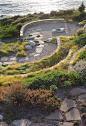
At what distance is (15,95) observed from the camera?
15.0ft

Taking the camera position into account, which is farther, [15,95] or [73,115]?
[15,95]

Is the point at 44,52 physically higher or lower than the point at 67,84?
higher

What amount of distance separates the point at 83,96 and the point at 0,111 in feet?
8.44

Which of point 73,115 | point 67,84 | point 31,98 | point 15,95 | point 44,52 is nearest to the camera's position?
point 73,115

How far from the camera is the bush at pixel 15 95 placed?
4.57 m

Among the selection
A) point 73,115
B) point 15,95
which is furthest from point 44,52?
point 73,115

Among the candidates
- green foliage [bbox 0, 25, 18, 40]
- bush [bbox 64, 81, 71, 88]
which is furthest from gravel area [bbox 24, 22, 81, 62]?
bush [bbox 64, 81, 71, 88]

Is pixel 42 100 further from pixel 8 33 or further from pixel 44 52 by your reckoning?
pixel 8 33

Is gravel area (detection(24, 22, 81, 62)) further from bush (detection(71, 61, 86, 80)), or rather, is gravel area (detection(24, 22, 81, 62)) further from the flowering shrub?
the flowering shrub

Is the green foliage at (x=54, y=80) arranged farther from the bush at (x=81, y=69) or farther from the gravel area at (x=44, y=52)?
the gravel area at (x=44, y=52)

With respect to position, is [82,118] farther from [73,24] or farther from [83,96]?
[73,24]

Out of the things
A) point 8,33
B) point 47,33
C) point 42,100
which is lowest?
point 42,100

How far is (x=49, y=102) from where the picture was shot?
4492mm

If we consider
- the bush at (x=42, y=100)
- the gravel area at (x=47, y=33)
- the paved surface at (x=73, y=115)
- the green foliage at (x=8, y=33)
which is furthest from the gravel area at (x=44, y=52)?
the paved surface at (x=73, y=115)
